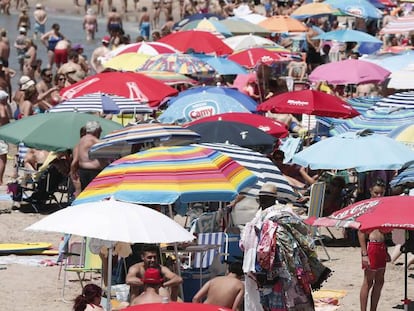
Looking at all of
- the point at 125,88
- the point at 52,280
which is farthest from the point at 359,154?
the point at 125,88

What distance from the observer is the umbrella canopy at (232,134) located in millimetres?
→ 13688

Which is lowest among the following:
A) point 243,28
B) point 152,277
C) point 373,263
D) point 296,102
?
point 243,28

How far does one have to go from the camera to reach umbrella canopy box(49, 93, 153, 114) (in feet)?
52.0

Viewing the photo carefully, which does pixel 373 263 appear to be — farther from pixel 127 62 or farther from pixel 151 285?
pixel 127 62

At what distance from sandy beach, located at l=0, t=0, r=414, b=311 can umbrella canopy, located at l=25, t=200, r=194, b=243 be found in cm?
227

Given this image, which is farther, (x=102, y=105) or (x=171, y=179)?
(x=102, y=105)

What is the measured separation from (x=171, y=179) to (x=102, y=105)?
19.3 ft

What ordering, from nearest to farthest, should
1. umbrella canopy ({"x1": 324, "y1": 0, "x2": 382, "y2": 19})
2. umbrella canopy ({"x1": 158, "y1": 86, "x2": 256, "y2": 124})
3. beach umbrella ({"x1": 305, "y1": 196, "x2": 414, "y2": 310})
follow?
beach umbrella ({"x1": 305, "y1": 196, "x2": 414, "y2": 310}), umbrella canopy ({"x1": 158, "y1": 86, "x2": 256, "y2": 124}), umbrella canopy ({"x1": 324, "y1": 0, "x2": 382, "y2": 19})

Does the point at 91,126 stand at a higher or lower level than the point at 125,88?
higher

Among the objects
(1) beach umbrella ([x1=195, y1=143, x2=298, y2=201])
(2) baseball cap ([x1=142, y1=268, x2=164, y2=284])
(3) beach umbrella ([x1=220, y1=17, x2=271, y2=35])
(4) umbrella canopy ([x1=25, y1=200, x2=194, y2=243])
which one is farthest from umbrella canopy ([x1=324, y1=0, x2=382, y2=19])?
(2) baseball cap ([x1=142, y1=268, x2=164, y2=284])

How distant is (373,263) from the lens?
10344mm

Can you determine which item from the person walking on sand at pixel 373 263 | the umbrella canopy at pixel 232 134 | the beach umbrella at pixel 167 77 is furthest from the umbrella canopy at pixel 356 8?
the person walking on sand at pixel 373 263

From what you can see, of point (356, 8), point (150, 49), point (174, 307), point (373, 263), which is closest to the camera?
point (174, 307)

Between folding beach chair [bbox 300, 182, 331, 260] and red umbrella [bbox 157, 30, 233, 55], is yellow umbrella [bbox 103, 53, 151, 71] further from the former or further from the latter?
folding beach chair [bbox 300, 182, 331, 260]
